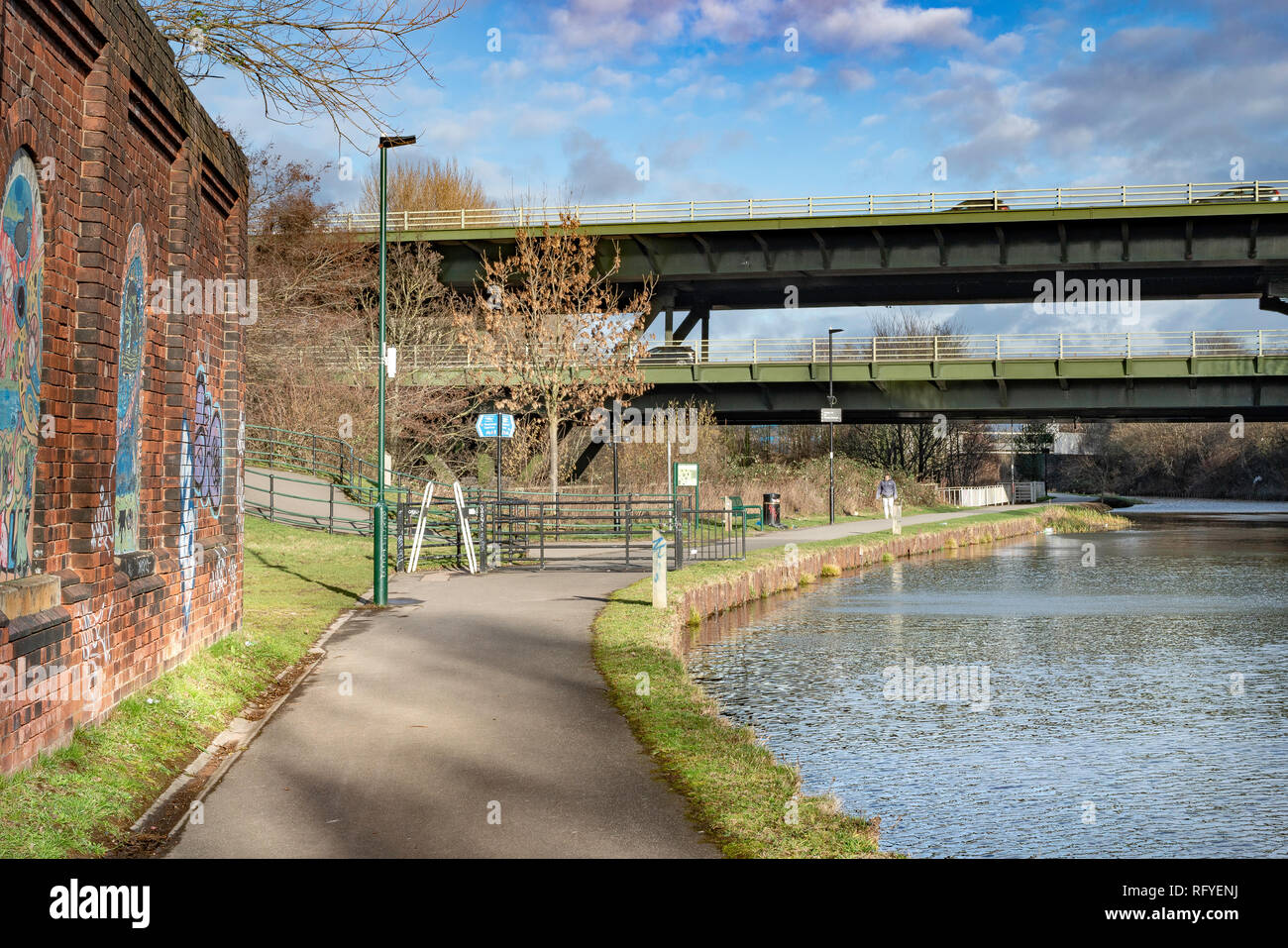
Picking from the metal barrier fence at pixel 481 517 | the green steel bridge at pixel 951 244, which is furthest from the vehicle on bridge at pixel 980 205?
the metal barrier fence at pixel 481 517

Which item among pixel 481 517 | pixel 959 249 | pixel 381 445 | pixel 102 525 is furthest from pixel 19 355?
pixel 959 249

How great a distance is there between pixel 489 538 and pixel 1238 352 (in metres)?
29.1

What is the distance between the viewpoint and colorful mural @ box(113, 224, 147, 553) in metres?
9.13

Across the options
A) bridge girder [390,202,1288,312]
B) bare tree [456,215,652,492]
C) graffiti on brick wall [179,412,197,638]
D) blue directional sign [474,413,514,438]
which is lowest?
graffiti on brick wall [179,412,197,638]

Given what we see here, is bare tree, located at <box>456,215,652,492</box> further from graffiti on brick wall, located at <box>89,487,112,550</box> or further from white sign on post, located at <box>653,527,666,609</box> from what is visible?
graffiti on brick wall, located at <box>89,487,112,550</box>

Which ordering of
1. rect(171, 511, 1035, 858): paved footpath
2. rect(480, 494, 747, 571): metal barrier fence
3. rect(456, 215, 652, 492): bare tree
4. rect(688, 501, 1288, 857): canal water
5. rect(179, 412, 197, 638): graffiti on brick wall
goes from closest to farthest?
rect(171, 511, 1035, 858): paved footpath
rect(688, 501, 1288, 857): canal water
rect(179, 412, 197, 638): graffiti on brick wall
rect(480, 494, 747, 571): metal barrier fence
rect(456, 215, 652, 492): bare tree

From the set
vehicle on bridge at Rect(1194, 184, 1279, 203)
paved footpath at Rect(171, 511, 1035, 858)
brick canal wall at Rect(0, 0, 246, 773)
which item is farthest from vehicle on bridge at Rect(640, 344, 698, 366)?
brick canal wall at Rect(0, 0, 246, 773)

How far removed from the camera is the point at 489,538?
2527 centimetres

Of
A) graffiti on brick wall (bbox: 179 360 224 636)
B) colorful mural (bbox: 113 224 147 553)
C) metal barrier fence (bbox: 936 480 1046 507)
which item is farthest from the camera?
metal barrier fence (bbox: 936 480 1046 507)

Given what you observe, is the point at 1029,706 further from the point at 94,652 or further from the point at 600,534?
the point at 600,534

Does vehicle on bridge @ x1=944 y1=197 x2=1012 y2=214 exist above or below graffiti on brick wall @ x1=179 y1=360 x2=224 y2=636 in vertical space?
above

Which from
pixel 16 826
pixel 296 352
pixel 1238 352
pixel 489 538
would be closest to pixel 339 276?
pixel 296 352

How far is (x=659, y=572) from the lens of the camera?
16156 millimetres

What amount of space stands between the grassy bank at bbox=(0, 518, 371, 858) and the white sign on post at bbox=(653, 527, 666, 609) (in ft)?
14.0
